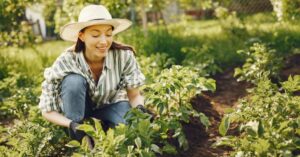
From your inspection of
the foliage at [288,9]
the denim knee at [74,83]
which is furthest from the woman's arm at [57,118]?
the foliage at [288,9]

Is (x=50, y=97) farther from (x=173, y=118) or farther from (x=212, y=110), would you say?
(x=212, y=110)

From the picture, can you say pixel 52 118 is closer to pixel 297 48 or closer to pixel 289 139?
pixel 289 139

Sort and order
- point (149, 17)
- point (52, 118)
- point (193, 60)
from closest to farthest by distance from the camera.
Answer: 1. point (52, 118)
2. point (193, 60)
3. point (149, 17)

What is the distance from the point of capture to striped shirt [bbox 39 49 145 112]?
3.06m

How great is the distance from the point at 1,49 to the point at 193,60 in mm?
2444

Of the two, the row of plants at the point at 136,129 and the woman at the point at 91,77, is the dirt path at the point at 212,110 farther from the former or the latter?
the woman at the point at 91,77

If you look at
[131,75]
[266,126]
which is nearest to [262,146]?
[266,126]

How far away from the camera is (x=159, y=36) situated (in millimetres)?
5816

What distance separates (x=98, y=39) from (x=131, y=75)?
0.41 meters

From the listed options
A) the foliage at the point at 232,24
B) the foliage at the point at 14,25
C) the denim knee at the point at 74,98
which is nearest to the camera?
the denim knee at the point at 74,98

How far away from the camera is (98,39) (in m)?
2.96

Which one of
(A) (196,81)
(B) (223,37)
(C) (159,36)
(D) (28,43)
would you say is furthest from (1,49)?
(A) (196,81)

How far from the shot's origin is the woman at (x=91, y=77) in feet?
9.51

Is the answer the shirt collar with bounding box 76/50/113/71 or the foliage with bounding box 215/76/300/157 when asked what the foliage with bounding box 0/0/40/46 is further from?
the foliage with bounding box 215/76/300/157
